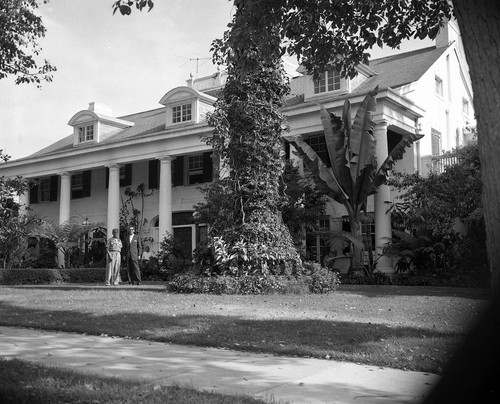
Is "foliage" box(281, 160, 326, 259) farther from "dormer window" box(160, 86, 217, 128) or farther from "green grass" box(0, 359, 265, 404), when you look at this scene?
"green grass" box(0, 359, 265, 404)

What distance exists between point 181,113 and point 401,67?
1019 centimetres

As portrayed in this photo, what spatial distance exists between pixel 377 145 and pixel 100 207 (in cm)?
1617

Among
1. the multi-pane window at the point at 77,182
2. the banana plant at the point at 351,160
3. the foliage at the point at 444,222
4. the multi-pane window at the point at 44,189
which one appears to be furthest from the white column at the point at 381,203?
the multi-pane window at the point at 44,189

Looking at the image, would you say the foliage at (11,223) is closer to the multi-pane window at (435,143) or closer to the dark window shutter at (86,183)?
the dark window shutter at (86,183)

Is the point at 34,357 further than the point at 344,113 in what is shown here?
No

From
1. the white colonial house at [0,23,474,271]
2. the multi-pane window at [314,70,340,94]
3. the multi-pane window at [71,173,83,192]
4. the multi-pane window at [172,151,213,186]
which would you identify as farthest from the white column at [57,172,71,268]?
the multi-pane window at [314,70,340,94]

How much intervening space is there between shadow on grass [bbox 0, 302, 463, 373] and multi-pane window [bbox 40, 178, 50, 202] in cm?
2403

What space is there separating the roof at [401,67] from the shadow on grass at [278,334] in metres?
15.3

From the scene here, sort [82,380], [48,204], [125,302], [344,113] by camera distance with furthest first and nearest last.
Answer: [48,204]
[344,113]
[125,302]
[82,380]

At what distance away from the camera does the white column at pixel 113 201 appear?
25.6 meters

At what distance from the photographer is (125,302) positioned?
10.6m

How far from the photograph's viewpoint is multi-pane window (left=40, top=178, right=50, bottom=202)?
3167cm

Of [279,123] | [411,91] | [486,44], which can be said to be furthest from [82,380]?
[411,91]

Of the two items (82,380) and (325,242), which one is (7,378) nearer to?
(82,380)
